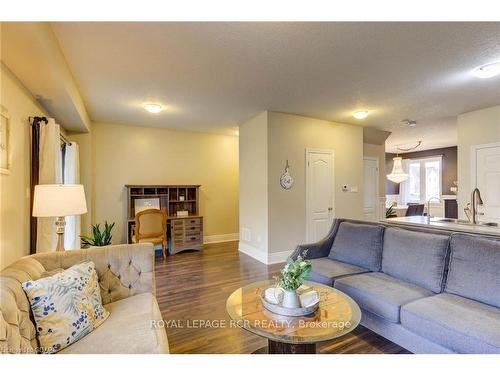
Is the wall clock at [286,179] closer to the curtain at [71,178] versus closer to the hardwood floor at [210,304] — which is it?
the hardwood floor at [210,304]

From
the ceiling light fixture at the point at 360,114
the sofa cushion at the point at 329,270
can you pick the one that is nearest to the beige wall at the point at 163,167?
the ceiling light fixture at the point at 360,114

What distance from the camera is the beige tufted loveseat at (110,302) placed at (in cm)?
127

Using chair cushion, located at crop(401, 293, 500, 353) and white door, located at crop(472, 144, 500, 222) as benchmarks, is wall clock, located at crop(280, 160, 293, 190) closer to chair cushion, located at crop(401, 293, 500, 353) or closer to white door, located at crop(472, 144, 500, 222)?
chair cushion, located at crop(401, 293, 500, 353)

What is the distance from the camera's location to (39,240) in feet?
8.59

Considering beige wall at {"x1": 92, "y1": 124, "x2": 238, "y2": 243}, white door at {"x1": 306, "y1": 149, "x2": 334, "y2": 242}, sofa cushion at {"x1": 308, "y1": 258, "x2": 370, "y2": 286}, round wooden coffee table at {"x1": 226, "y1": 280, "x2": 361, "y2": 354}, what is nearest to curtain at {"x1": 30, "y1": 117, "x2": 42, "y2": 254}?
round wooden coffee table at {"x1": 226, "y1": 280, "x2": 361, "y2": 354}

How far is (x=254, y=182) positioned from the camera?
489 centimetres

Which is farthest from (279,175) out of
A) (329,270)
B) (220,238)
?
(220,238)

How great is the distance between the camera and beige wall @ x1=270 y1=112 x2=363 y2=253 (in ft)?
14.9

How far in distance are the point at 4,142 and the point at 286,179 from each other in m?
3.67

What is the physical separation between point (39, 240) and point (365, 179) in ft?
20.3

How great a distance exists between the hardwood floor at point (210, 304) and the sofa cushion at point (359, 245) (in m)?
0.68

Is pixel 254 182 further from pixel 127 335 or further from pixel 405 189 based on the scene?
pixel 405 189

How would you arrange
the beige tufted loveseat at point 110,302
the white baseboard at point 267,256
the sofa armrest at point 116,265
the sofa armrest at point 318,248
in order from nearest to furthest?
the beige tufted loveseat at point 110,302 < the sofa armrest at point 116,265 < the sofa armrest at point 318,248 < the white baseboard at point 267,256

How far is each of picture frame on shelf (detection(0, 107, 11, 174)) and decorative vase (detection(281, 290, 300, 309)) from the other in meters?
2.30
